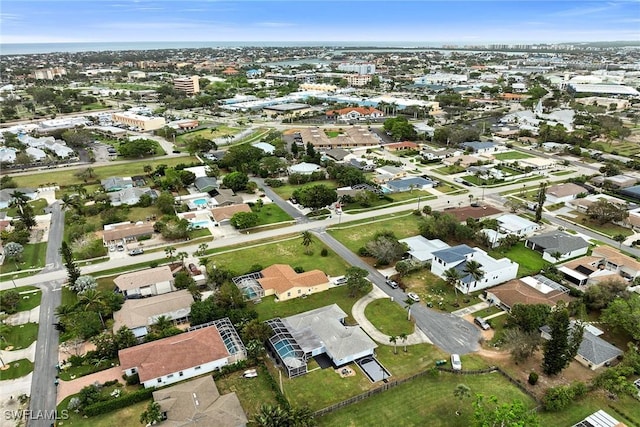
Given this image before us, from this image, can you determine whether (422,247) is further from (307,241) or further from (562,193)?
(562,193)

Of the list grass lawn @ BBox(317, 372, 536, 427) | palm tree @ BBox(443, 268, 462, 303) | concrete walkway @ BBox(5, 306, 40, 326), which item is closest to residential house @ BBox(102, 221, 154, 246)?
concrete walkway @ BBox(5, 306, 40, 326)

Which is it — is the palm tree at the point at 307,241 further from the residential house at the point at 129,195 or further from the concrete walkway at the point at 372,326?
the residential house at the point at 129,195

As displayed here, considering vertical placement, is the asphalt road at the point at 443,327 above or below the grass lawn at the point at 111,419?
above

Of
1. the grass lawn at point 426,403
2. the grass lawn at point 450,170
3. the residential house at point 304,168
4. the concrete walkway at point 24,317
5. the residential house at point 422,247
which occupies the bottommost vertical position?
the grass lawn at point 426,403

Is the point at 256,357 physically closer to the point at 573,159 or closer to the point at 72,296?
the point at 72,296

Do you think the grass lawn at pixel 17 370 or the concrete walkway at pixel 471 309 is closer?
the grass lawn at pixel 17 370

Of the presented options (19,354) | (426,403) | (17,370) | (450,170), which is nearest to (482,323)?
(426,403)


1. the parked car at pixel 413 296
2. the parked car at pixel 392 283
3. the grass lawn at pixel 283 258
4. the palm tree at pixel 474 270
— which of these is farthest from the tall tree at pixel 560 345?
the grass lawn at pixel 283 258

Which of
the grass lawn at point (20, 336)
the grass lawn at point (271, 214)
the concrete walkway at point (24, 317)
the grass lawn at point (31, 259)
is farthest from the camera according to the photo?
the grass lawn at point (271, 214)
